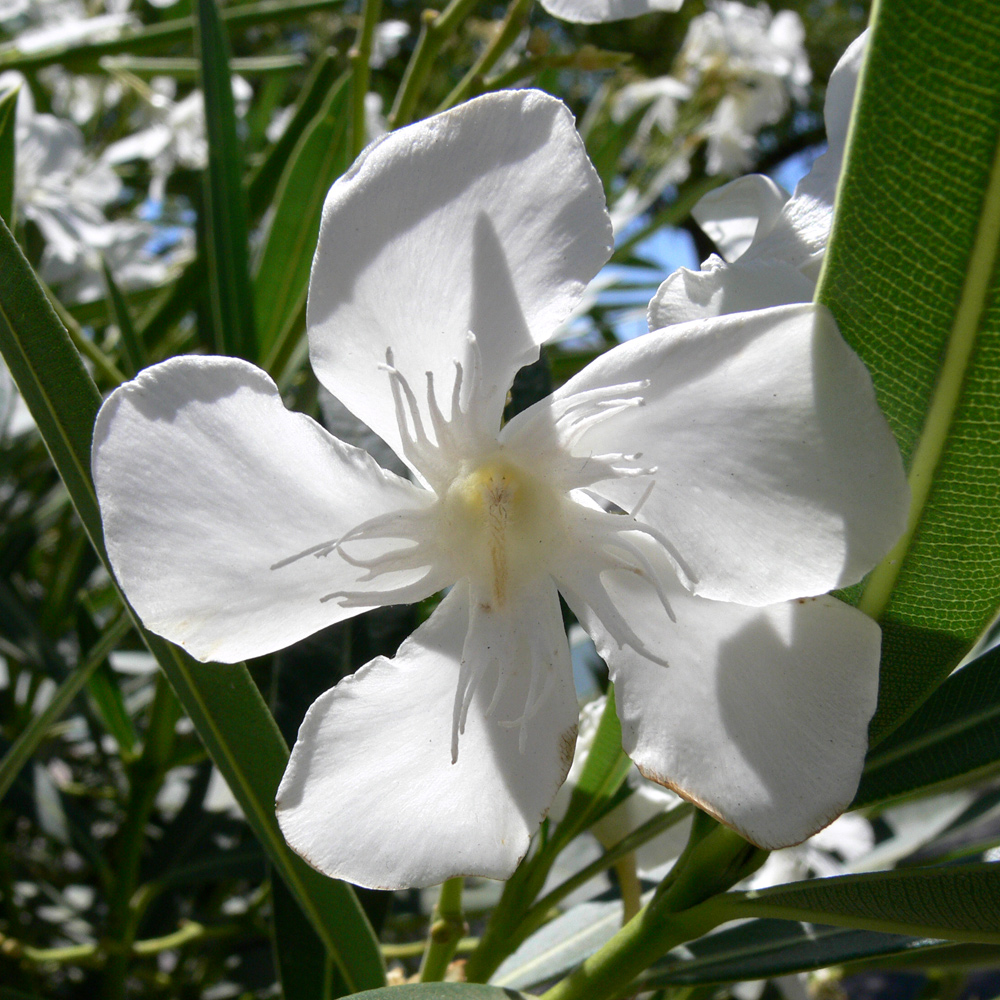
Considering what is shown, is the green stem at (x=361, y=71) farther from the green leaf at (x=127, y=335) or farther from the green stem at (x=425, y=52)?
the green leaf at (x=127, y=335)

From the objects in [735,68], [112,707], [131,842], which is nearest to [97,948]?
[131,842]

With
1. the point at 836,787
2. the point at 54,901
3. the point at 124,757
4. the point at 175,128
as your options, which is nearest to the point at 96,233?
the point at 175,128

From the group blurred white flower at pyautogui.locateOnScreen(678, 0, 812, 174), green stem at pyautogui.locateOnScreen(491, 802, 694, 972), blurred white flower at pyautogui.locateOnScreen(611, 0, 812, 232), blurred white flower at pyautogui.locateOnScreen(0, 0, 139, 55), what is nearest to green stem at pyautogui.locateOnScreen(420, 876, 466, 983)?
green stem at pyautogui.locateOnScreen(491, 802, 694, 972)

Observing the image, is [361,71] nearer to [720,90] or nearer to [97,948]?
[97,948]

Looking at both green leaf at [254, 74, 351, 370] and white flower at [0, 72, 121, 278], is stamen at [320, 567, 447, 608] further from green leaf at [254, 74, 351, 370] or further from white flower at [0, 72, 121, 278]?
white flower at [0, 72, 121, 278]

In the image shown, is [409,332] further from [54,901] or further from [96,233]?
[96,233]

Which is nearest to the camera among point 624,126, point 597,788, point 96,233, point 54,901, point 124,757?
point 597,788
